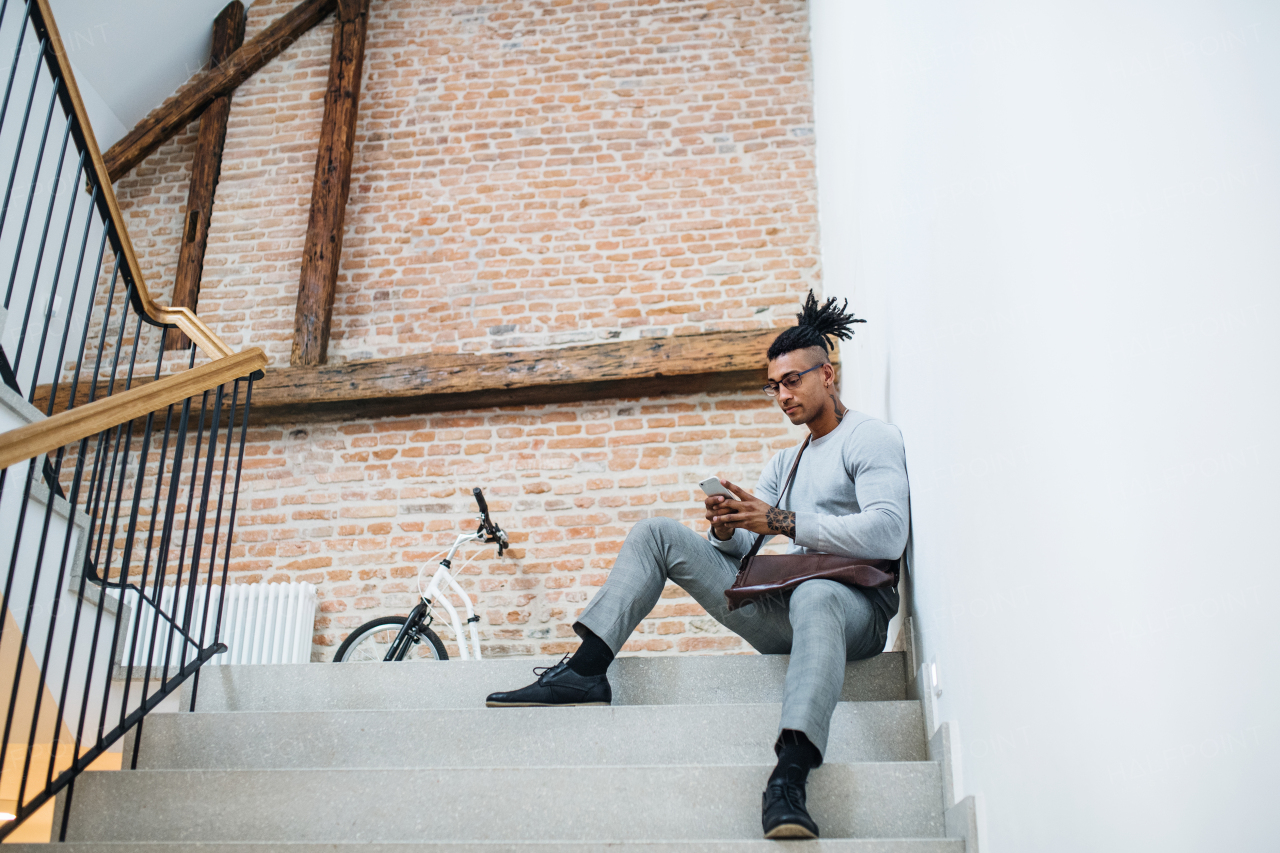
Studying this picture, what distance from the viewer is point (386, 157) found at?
498 centimetres

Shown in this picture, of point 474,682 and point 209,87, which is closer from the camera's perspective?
point 474,682

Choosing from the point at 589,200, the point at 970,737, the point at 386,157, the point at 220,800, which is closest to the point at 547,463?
the point at 589,200

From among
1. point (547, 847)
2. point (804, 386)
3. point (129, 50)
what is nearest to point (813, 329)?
point (804, 386)

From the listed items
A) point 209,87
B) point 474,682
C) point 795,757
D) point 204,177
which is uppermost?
point 209,87

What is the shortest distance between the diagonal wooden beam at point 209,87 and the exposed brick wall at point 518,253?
9 cm

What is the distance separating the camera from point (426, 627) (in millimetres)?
3848

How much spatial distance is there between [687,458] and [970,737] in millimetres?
2699

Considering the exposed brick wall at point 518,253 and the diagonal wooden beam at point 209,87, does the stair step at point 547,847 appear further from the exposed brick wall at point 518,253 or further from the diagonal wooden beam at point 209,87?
the diagonal wooden beam at point 209,87

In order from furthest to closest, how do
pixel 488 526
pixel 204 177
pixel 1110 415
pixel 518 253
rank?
1. pixel 204 177
2. pixel 518 253
3. pixel 488 526
4. pixel 1110 415

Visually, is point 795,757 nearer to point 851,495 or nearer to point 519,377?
point 851,495

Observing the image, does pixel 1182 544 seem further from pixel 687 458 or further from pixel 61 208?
pixel 61 208

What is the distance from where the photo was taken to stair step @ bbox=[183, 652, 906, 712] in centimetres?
224

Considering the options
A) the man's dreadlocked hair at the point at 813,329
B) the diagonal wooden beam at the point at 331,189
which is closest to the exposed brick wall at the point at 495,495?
the diagonal wooden beam at the point at 331,189

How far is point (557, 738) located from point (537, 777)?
0.83 feet
